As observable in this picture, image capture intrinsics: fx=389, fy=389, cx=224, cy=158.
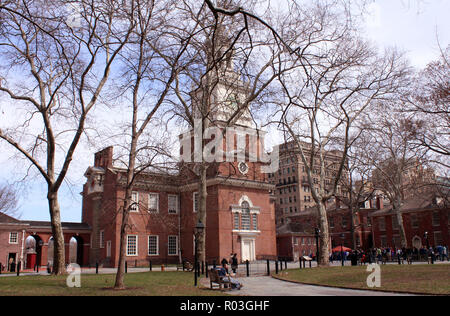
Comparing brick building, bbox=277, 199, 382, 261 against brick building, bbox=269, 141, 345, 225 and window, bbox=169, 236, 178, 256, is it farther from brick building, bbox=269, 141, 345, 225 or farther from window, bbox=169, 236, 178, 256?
window, bbox=169, 236, 178, 256

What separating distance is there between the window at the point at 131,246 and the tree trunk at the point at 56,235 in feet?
51.4

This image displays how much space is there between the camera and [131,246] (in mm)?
37625

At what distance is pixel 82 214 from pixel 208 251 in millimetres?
18419

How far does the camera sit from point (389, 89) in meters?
25.9

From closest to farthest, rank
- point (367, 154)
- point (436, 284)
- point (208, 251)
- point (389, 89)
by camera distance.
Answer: point (436, 284)
point (389, 89)
point (367, 154)
point (208, 251)

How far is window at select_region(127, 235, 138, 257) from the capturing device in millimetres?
37438

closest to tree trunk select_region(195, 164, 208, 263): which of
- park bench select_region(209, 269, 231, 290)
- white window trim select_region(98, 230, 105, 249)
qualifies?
park bench select_region(209, 269, 231, 290)

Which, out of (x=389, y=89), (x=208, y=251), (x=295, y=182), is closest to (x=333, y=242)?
(x=295, y=182)

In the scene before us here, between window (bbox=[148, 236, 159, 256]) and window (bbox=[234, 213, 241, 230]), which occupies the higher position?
window (bbox=[234, 213, 241, 230])

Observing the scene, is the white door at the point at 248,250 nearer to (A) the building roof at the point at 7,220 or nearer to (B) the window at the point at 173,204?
(B) the window at the point at 173,204

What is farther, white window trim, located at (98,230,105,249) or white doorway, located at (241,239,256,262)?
white window trim, located at (98,230,105,249)

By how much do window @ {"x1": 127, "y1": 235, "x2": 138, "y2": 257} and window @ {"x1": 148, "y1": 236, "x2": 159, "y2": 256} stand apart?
163 centimetres

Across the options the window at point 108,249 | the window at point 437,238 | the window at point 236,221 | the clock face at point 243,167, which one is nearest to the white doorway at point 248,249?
the window at point 236,221
